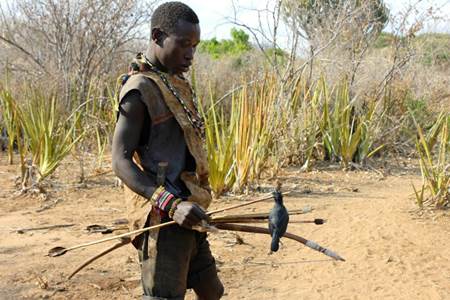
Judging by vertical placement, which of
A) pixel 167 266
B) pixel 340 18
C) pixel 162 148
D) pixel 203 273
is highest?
pixel 340 18

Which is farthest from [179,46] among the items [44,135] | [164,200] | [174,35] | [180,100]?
[44,135]

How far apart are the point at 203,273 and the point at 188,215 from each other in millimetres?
527

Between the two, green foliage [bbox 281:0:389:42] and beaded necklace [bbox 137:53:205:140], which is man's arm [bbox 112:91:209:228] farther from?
green foliage [bbox 281:0:389:42]

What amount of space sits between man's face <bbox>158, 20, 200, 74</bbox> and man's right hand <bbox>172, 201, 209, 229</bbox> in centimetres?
51

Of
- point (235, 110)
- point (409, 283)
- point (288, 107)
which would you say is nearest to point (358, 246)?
point (409, 283)

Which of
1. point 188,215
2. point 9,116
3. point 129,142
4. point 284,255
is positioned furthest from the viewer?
point 9,116

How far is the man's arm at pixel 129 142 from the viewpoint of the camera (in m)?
2.12

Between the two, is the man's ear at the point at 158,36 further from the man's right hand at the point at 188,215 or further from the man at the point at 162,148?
the man's right hand at the point at 188,215

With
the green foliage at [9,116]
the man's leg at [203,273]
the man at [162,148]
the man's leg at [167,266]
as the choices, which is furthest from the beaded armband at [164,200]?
the green foliage at [9,116]

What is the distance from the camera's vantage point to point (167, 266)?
2189 mm

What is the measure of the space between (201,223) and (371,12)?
21.1 feet

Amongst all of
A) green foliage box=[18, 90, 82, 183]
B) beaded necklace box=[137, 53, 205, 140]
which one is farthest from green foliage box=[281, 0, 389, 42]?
beaded necklace box=[137, 53, 205, 140]

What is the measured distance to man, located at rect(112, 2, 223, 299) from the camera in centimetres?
213

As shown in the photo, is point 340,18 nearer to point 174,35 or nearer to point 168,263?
point 174,35
